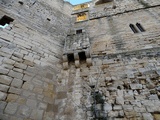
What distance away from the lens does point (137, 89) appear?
13.0 feet

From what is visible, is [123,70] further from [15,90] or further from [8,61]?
[8,61]

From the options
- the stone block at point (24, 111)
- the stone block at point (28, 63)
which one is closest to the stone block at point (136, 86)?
the stone block at point (24, 111)

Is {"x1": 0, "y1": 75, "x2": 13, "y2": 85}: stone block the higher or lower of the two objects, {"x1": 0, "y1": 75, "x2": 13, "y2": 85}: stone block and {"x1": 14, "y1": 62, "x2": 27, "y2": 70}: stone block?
the lower

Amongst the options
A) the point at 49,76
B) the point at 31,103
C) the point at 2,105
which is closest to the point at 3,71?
the point at 2,105

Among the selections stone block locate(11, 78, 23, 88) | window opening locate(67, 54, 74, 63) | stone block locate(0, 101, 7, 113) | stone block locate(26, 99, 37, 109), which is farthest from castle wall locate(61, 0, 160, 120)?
stone block locate(0, 101, 7, 113)

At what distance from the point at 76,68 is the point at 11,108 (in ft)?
8.04

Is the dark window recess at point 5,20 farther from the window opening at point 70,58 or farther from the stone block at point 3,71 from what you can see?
the window opening at point 70,58

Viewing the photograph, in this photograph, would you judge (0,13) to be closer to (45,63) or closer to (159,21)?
(45,63)

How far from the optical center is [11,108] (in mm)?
3219

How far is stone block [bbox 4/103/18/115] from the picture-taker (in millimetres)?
3141

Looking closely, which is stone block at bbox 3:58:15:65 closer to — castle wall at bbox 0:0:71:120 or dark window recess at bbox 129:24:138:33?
castle wall at bbox 0:0:71:120

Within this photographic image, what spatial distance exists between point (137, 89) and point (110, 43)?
2.60 m

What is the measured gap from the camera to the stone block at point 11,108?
3141 mm

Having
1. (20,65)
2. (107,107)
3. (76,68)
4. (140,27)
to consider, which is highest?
(140,27)
